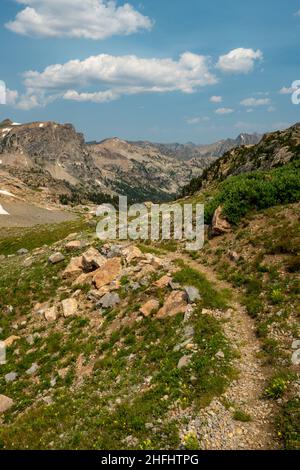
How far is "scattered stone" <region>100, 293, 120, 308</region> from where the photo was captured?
27891 mm

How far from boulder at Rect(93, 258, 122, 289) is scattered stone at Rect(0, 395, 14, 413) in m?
11.3

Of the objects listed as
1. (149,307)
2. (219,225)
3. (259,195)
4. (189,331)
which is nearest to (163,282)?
(149,307)

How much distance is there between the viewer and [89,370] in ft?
72.1

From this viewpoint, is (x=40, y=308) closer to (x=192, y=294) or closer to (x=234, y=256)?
(x=192, y=294)

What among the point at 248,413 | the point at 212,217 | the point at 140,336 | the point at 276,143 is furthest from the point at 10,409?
the point at 276,143

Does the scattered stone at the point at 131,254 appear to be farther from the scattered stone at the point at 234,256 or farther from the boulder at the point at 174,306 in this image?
the boulder at the point at 174,306

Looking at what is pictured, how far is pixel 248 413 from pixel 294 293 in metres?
8.99

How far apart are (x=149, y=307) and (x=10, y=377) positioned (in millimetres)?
9983

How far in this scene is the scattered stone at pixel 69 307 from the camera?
93.8 ft

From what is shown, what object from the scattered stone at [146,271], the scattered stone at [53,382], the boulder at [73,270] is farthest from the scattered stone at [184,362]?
the boulder at [73,270]

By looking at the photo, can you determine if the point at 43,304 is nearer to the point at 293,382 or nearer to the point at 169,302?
the point at 169,302

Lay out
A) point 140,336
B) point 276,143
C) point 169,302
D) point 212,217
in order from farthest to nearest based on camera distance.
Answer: point 276,143 < point 212,217 < point 169,302 < point 140,336

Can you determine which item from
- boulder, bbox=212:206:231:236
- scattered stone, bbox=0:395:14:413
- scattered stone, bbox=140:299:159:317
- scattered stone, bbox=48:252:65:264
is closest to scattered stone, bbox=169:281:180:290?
scattered stone, bbox=140:299:159:317

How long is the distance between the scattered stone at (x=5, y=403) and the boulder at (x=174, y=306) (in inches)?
396
